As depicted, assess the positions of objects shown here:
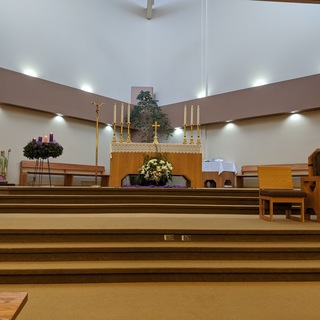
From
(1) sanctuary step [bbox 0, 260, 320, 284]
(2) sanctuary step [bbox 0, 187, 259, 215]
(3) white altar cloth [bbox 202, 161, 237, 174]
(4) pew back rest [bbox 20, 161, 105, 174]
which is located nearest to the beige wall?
(4) pew back rest [bbox 20, 161, 105, 174]

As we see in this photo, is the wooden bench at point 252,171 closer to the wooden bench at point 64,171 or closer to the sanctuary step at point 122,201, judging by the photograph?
the sanctuary step at point 122,201

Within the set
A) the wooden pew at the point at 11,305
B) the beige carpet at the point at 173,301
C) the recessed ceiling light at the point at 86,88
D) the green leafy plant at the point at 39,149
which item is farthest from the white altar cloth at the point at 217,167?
the wooden pew at the point at 11,305

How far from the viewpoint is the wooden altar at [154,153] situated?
586 cm

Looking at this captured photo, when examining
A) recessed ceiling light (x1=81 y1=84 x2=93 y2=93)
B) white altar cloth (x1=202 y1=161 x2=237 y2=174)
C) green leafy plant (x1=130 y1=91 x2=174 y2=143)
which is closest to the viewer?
white altar cloth (x1=202 y1=161 x2=237 y2=174)

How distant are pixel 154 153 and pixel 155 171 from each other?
578mm

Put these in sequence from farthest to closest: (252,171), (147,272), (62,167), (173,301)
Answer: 1. (252,171)
2. (62,167)
3. (147,272)
4. (173,301)

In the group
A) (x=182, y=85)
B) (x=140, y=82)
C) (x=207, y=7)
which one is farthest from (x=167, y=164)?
(x=207, y=7)

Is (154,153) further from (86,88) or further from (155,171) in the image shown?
(86,88)

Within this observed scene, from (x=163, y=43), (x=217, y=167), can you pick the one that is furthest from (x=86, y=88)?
(x=217, y=167)

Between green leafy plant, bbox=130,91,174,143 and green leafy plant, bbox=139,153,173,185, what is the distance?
164 inches

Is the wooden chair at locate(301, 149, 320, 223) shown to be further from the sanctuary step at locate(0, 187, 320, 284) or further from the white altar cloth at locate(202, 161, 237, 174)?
the white altar cloth at locate(202, 161, 237, 174)

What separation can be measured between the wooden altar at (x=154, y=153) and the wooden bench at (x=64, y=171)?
184 cm

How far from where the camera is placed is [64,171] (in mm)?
8516

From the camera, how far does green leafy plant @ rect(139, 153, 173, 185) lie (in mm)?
5508
